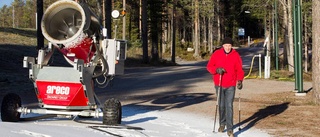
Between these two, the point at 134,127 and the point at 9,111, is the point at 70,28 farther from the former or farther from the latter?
the point at 134,127

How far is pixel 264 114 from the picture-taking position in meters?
15.0

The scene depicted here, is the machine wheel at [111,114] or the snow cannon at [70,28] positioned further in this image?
the snow cannon at [70,28]

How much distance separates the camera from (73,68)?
11250mm

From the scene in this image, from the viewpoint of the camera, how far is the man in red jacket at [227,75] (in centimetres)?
1160

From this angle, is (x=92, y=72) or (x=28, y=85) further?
(x=28, y=85)

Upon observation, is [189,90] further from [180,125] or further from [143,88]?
[180,125]

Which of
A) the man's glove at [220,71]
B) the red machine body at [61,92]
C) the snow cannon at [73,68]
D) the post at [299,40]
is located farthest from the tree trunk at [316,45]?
the red machine body at [61,92]

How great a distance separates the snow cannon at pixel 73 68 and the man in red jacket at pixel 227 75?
2.03 metres

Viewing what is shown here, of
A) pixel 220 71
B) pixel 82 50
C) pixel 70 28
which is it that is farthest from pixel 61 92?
pixel 220 71

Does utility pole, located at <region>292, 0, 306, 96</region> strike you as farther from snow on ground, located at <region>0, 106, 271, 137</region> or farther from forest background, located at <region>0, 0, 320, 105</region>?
forest background, located at <region>0, 0, 320, 105</region>

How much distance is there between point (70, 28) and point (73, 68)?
110 centimetres

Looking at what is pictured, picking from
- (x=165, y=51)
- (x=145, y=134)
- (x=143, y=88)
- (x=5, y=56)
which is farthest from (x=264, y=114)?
(x=165, y=51)

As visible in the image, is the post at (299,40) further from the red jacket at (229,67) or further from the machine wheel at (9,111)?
the machine wheel at (9,111)

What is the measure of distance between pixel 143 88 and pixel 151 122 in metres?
10.4
